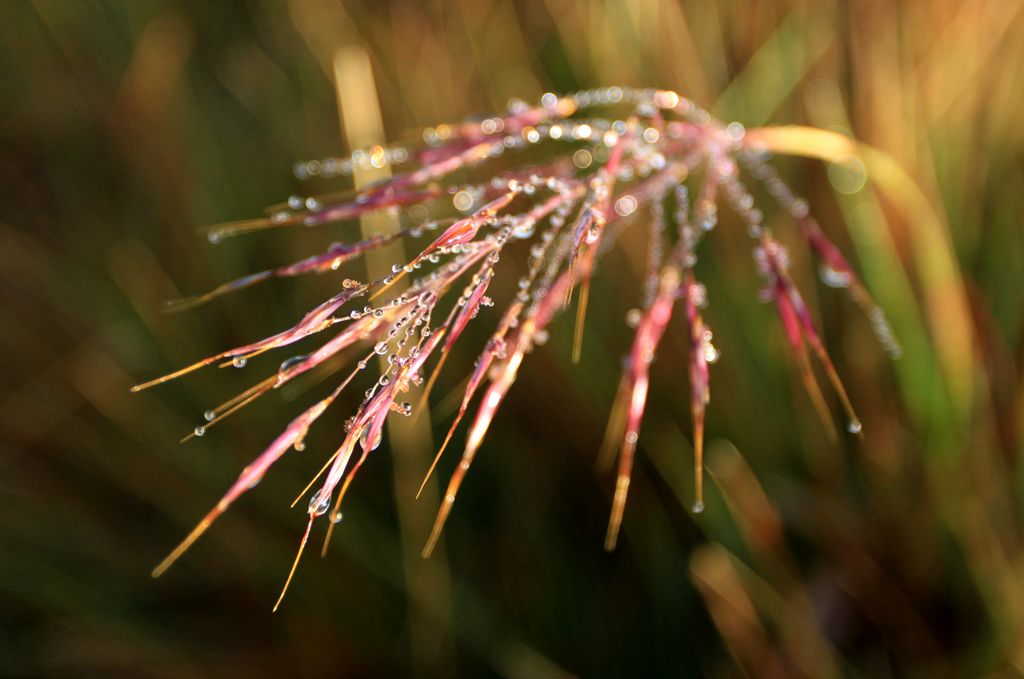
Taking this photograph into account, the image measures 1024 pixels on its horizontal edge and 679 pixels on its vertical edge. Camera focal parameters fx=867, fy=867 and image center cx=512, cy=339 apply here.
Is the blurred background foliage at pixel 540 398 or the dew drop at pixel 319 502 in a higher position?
the blurred background foliage at pixel 540 398

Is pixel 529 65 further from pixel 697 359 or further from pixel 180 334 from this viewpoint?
pixel 697 359

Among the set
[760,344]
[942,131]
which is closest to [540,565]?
[760,344]

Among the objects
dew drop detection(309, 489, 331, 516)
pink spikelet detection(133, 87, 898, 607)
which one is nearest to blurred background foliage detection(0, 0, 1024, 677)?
pink spikelet detection(133, 87, 898, 607)

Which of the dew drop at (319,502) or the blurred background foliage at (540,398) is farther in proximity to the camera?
the blurred background foliage at (540,398)

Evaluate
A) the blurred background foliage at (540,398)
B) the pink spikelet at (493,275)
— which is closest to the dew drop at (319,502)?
the pink spikelet at (493,275)

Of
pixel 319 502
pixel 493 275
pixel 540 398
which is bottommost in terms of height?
pixel 319 502

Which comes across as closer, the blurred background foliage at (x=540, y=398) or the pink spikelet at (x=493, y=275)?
the pink spikelet at (x=493, y=275)

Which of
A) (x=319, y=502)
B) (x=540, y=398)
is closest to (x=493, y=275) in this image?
(x=319, y=502)

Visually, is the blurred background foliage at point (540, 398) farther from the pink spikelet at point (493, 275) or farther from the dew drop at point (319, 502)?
the dew drop at point (319, 502)

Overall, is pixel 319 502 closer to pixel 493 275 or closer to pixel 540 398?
pixel 493 275
